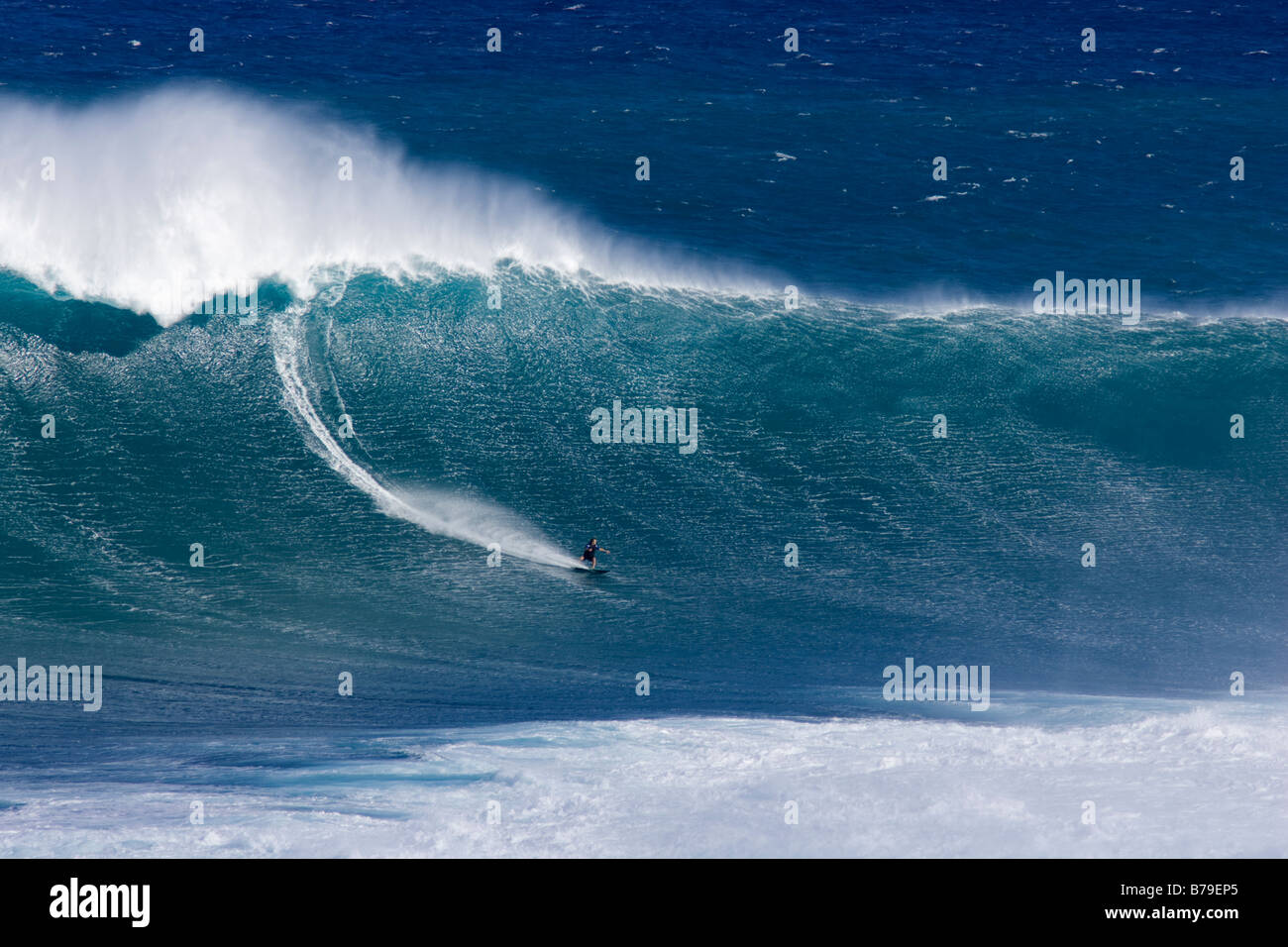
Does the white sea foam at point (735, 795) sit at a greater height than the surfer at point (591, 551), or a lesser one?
lesser

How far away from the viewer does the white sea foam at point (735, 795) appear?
16.5 meters

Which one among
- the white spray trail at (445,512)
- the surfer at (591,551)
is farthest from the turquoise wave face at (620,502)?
the surfer at (591,551)

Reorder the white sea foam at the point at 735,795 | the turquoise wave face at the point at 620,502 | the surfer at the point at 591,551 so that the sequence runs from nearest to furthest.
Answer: the white sea foam at the point at 735,795 < the turquoise wave face at the point at 620,502 < the surfer at the point at 591,551

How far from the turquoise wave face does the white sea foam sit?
3.15 feet

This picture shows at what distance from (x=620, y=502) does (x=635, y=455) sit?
1369 millimetres

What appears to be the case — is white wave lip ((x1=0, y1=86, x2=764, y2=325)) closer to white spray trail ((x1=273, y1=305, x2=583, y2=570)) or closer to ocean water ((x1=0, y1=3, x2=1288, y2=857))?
ocean water ((x1=0, y1=3, x2=1288, y2=857))

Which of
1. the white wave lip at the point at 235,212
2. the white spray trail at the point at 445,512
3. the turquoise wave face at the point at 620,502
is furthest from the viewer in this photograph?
the white wave lip at the point at 235,212

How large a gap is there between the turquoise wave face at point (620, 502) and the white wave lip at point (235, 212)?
0.93 meters

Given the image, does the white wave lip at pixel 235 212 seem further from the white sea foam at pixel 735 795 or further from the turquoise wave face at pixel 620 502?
the white sea foam at pixel 735 795

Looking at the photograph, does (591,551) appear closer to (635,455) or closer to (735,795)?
(635,455)

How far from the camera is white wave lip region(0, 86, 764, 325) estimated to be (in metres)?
27.2

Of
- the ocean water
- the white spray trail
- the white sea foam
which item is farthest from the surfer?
the white sea foam

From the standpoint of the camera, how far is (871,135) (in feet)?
114

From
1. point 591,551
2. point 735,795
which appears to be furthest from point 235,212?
point 735,795
